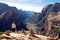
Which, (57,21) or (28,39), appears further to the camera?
(57,21)

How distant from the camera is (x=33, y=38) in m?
42.1

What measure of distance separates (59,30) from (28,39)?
126527mm

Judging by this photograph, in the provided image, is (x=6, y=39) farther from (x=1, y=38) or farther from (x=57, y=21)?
(x=57, y=21)

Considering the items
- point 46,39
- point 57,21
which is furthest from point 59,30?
point 46,39

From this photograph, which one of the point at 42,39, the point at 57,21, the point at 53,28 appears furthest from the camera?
the point at 57,21

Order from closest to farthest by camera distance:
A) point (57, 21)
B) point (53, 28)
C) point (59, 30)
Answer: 1. point (59, 30)
2. point (53, 28)
3. point (57, 21)

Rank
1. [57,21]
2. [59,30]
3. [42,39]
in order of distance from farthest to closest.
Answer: [57,21]
[59,30]
[42,39]

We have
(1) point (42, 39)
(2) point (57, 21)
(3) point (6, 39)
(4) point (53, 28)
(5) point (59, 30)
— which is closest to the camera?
(3) point (6, 39)

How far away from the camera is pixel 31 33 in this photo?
44.3 m

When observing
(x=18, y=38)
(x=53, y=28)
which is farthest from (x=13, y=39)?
(x=53, y=28)

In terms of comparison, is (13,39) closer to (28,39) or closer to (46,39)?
(28,39)

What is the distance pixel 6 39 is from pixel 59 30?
128689 mm

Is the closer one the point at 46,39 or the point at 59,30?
the point at 46,39

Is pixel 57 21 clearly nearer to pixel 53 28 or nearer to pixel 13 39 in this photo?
pixel 53 28
